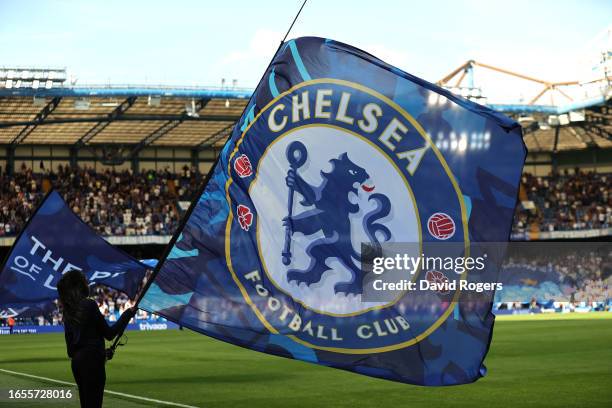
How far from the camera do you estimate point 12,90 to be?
50500 mm

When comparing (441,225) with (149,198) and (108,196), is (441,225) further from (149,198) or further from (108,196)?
(149,198)

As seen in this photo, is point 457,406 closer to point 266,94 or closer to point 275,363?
point 266,94

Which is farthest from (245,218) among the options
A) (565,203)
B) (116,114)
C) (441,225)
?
(565,203)

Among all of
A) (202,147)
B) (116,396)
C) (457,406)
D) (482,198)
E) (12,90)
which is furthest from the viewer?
(202,147)

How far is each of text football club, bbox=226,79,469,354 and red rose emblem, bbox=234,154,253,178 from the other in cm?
1

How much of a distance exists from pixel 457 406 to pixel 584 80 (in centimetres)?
5448

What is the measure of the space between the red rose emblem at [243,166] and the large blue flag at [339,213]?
2 centimetres

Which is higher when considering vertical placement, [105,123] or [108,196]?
[105,123]

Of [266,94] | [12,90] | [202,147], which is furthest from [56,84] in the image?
[266,94]

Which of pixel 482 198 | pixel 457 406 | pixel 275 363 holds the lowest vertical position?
pixel 275 363

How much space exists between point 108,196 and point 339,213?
5303 cm

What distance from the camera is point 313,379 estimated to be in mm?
18859

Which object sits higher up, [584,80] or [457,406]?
[584,80]

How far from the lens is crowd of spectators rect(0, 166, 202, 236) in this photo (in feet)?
191
